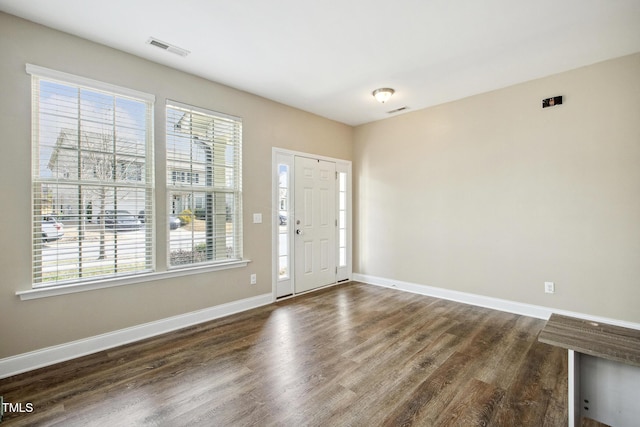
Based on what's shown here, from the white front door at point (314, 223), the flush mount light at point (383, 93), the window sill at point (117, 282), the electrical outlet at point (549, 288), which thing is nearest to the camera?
the window sill at point (117, 282)

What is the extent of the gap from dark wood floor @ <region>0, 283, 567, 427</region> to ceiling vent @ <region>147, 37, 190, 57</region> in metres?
2.85

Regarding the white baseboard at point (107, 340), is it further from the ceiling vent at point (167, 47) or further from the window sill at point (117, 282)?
the ceiling vent at point (167, 47)

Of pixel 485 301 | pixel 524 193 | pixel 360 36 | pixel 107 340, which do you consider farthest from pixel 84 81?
pixel 485 301

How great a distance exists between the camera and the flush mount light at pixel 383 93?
377 centimetres

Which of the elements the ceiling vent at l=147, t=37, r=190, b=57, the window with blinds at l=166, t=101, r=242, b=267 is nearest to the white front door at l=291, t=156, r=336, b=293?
the window with blinds at l=166, t=101, r=242, b=267

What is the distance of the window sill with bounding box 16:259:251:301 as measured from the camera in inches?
96.1

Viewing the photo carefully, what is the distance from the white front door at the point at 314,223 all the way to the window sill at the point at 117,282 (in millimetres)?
1088

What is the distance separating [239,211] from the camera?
3.81 m

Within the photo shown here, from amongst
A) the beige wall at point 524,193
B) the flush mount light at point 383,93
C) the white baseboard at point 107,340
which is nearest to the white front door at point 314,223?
the beige wall at point 524,193

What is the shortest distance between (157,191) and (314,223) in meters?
2.35

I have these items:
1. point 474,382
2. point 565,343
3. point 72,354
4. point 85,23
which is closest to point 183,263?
point 72,354

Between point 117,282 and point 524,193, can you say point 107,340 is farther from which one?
point 524,193

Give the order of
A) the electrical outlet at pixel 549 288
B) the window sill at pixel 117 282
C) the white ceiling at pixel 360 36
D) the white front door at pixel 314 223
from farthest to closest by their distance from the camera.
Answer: the white front door at pixel 314 223, the electrical outlet at pixel 549 288, the window sill at pixel 117 282, the white ceiling at pixel 360 36

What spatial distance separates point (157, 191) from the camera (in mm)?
3102
